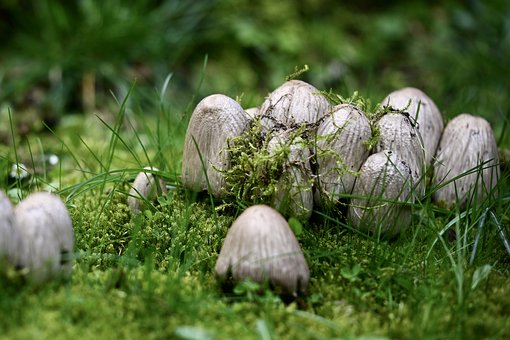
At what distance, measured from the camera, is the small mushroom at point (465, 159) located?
102 inches

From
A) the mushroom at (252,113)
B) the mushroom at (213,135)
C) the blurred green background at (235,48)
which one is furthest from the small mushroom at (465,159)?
the blurred green background at (235,48)

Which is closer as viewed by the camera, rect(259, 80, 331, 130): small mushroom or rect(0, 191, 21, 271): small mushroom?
rect(0, 191, 21, 271): small mushroom

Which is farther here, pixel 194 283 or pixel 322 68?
pixel 322 68

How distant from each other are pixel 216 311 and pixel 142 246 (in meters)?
0.52

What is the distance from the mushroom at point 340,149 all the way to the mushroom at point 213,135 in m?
0.31

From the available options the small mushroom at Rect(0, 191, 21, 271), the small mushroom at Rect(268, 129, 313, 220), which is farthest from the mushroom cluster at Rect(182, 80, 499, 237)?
the small mushroom at Rect(0, 191, 21, 271)

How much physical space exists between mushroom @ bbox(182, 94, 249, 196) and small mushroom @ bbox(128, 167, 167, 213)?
0.19 meters

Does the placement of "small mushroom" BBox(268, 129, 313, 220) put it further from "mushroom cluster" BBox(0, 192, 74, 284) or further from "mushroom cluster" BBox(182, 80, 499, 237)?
"mushroom cluster" BBox(0, 192, 74, 284)

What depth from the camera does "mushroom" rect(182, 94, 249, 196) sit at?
2244 mm

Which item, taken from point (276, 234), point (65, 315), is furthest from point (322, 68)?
point (65, 315)

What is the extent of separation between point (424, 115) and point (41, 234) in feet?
5.55

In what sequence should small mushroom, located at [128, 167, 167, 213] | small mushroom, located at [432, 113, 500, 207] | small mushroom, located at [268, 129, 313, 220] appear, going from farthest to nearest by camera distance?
small mushroom, located at [432, 113, 500, 207] → small mushroom, located at [128, 167, 167, 213] → small mushroom, located at [268, 129, 313, 220]

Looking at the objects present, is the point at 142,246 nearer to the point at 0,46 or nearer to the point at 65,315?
the point at 65,315

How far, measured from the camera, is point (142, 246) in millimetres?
2160
